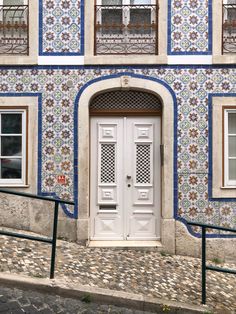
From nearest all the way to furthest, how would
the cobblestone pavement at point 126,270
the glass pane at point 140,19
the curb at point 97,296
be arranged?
the curb at point 97,296
the cobblestone pavement at point 126,270
the glass pane at point 140,19

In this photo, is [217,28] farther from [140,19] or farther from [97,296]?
[97,296]

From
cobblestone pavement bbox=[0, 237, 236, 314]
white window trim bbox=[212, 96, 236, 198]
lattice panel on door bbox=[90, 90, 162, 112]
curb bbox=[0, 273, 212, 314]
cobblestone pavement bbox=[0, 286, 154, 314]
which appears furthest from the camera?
lattice panel on door bbox=[90, 90, 162, 112]

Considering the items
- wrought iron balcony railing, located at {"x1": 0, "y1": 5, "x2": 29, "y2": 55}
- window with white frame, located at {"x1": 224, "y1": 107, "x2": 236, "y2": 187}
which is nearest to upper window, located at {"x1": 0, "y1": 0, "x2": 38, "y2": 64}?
wrought iron balcony railing, located at {"x1": 0, "y1": 5, "x2": 29, "y2": 55}

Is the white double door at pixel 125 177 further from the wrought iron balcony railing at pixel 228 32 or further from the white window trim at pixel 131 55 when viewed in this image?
the wrought iron balcony railing at pixel 228 32

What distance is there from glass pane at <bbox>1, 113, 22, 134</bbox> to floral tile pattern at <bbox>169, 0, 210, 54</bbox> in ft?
10.2

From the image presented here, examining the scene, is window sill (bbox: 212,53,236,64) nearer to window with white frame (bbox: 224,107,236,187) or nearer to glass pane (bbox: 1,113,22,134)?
window with white frame (bbox: 224,107,236,187)

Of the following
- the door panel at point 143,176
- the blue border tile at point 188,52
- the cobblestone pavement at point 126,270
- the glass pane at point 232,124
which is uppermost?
the blue border tile at point 188,52

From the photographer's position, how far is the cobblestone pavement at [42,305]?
4.24m

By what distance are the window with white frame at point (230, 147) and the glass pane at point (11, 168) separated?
378 centimetres

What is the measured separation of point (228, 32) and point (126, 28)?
1.88 meters

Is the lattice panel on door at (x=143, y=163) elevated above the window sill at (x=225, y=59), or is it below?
below

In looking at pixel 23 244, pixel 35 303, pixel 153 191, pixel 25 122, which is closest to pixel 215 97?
pixel 153 191

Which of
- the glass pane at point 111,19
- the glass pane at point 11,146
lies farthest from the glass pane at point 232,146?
the glass pane at point 11,146

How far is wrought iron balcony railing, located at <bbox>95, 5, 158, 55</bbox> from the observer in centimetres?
735
